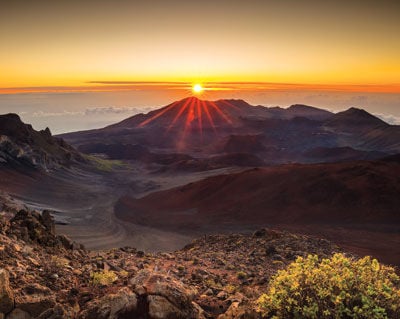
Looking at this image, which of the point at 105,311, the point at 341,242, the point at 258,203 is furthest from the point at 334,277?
the point at 258,203

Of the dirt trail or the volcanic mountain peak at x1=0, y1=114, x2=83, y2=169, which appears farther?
the volcanic mountain peak at x1=0, y1=114, x2=83, y2=169

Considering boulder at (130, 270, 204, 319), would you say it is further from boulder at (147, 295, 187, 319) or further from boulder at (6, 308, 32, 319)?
boulder at (6, 308, 32, 319)

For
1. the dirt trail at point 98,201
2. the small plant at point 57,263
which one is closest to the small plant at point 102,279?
the small plant at point 57,263

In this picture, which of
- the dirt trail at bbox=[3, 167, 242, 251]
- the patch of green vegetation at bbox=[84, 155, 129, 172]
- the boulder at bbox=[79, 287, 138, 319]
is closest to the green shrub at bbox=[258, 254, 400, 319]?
the boulder at bbox=[79, 287, 138, 319]

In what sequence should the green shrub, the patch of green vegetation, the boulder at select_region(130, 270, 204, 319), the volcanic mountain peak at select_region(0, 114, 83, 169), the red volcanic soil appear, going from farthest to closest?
the patch of green vegetation → the volcanic mountain peak at select_region(0, 114, 83, 169) → the red volcanic soil → the boulder at select_region(130, 270, 204, 319) → the green shrub

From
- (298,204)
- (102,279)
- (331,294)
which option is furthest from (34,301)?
(298,204)

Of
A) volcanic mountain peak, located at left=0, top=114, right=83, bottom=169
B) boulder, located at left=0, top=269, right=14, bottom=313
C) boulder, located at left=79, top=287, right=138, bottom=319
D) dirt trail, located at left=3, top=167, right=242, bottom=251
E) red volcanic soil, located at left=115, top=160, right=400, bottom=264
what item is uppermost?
boulder, located at left=0, top=269, right=14, bottom=313

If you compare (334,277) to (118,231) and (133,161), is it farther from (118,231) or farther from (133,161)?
(133,161)
